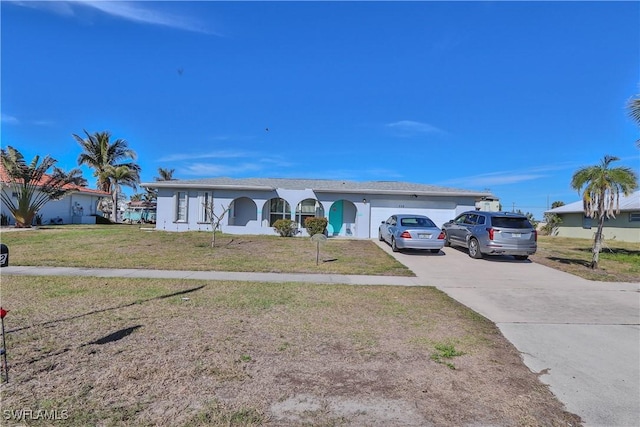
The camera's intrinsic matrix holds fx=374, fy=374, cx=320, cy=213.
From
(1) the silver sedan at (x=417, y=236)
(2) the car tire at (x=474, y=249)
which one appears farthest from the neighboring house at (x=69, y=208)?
(2) the car tire at (x=474, y=249)

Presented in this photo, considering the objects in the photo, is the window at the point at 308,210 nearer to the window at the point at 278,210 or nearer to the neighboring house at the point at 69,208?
the window at the point at 278,210

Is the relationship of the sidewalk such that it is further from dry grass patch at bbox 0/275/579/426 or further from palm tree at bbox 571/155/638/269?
palm tree at bbox 571/155/638/269

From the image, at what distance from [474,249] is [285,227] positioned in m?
10.1

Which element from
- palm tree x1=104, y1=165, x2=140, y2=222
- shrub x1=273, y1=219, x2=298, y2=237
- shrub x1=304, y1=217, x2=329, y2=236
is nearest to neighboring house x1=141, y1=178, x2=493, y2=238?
shrub x1=273, y1=219, x2=298, y2=237

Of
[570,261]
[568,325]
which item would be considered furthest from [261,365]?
[570,261]

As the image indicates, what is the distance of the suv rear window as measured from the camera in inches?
512

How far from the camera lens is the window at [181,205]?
21641mm

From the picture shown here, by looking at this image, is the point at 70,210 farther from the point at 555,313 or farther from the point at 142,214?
the point at 555,313

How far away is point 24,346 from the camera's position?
4.14m

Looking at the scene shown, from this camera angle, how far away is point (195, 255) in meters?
12.4

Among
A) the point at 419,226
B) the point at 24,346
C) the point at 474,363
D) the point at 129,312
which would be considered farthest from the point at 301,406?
the point at 419,226

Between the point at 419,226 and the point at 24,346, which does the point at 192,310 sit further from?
the point at 419,226

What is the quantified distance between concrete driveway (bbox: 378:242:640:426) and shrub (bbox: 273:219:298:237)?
9733mm

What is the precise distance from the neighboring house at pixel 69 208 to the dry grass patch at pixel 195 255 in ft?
37.0
